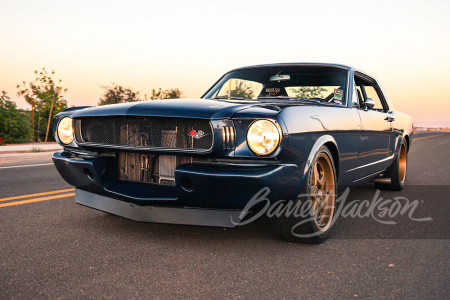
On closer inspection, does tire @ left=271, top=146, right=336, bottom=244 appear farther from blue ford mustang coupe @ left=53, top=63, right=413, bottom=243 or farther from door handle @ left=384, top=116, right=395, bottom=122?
door handle @ left=384, top=116, right=395, bottom=122

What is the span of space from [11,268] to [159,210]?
97 centimetres

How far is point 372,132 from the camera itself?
14.3 ft

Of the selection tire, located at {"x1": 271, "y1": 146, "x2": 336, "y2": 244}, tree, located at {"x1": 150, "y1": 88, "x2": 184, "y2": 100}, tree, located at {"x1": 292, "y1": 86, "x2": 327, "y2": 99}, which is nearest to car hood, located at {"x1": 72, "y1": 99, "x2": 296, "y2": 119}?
tire, located at {"x1": 271, "y1": 146, "x2": 336, "y2": 244}

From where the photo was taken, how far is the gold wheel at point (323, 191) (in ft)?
10.7

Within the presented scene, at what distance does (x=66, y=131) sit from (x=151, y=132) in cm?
97

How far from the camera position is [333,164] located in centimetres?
342

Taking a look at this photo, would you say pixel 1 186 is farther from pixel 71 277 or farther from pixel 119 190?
pixel 71 277

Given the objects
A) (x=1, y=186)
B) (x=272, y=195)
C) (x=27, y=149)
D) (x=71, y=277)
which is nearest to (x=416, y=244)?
(x=272, y=195)

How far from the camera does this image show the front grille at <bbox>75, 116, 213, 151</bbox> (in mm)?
2832

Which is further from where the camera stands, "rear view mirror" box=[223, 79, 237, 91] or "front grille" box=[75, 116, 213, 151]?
"rear view mirror" box=[223, 79, 237, 91]

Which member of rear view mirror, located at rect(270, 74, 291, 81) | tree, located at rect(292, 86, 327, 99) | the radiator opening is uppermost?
rear view mirror, located at rect(270, 74, 291, 81)

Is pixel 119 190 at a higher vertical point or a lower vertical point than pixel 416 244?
higher

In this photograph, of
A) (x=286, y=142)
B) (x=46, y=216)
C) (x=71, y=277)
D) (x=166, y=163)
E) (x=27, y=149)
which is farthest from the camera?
(x=27, y=149)

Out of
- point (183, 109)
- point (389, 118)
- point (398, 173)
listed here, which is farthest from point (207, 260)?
point (398, 173)
